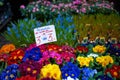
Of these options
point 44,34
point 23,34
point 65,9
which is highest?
point 44,34

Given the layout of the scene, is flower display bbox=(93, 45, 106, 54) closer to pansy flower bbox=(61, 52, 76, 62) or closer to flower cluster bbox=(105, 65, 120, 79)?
pansy flower bbox=(61, 52, 76, 62)

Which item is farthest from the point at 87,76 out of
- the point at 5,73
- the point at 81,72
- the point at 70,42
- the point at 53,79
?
the point at 70,42

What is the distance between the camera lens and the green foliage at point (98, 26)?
3732 millimetres

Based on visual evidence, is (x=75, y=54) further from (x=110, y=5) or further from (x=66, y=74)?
(x=110, y=5)

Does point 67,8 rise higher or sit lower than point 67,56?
lower

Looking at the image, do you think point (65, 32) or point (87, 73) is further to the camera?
point (65, 32)

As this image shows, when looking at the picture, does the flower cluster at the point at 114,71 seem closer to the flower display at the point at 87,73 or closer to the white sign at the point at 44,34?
the flower display at the point at 87,73

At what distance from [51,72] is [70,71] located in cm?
18

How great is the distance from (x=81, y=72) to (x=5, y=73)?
685 millimetres

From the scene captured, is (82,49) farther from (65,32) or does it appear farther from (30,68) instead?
(30,68)

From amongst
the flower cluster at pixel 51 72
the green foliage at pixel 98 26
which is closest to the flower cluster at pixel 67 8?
the green foliage at pixel 98 26

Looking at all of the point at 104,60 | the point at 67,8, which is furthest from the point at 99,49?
the point at 67,8

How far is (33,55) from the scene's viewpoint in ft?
9.56

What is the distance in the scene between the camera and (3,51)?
3.37 m
